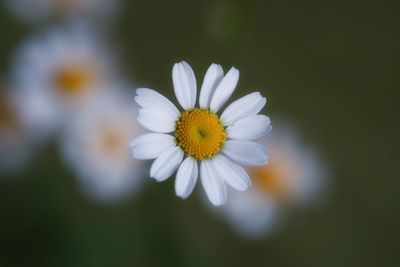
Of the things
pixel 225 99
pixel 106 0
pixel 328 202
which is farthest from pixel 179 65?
pixel 328 202

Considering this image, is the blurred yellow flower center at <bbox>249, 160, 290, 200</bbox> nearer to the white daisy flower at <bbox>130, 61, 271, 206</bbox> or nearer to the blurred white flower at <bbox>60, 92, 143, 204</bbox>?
the blurred white flower at <bbox>60, 92, 143, 204</bbox>

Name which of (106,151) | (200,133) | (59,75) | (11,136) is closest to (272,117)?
(106,151)

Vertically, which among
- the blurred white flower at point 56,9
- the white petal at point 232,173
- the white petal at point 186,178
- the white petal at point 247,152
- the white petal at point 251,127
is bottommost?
the white petal at point 186,178

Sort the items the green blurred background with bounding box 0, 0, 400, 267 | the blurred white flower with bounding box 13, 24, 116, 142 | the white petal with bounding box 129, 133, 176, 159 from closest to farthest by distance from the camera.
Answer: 1. the white petal with bounding box 129, 133, 176, 159
2. the blurred white flower with bounding box 13, 24, 116, 142
3. the green blurred background with bounding box 0, 0, 400, 267

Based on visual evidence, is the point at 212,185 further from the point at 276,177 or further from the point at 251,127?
the point at 276,177

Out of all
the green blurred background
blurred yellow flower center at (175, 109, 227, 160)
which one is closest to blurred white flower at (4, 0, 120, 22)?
the green blurred background

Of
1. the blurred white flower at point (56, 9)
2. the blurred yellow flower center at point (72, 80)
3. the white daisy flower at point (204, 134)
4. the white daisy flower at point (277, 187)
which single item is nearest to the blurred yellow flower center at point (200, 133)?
the white daisy flower at point (204, 134)

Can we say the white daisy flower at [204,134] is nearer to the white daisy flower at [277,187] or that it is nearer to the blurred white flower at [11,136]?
the white daisy flower at [277,187]
